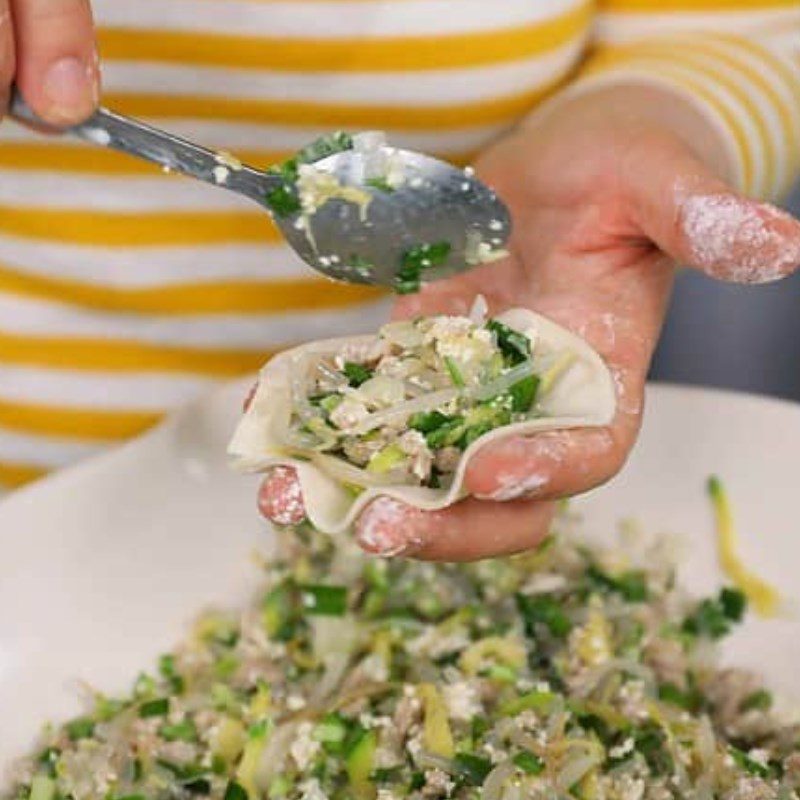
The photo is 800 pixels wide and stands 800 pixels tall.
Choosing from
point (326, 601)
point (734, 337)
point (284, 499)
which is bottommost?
point (734, 337)

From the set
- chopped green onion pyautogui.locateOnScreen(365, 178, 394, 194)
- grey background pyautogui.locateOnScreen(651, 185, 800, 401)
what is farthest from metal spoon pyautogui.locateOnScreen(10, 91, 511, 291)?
grey background pyautogui.locateOnScreen(651, 185, 800, 401)

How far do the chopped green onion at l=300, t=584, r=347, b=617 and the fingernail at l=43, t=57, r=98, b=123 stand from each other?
524 mm

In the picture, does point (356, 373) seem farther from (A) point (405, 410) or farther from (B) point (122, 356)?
(B) point (122, 356)

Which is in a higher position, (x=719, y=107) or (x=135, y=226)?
(x=719, y=107)

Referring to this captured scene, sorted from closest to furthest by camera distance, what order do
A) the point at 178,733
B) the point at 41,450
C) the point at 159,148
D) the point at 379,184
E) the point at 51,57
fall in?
the point at 51,57
the point at 159,148
the point at 379,184
the point at 178,733
the point at 41,450

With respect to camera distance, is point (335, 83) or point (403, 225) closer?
point (403, 225)

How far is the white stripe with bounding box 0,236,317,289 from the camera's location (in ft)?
4.59

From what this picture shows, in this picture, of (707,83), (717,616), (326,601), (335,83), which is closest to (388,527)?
(326,601)

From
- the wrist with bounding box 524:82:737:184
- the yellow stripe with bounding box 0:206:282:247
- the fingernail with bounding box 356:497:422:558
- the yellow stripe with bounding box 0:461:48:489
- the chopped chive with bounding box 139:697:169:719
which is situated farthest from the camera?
the yellow stripe with bounding box 0:461:48:489

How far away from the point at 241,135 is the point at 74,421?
1.08 feet

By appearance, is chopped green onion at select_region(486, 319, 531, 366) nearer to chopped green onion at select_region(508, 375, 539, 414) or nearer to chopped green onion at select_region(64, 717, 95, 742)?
chopped green onion at select_region(508, 375, 539, 414)

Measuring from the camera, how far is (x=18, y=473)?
1497 millimetres

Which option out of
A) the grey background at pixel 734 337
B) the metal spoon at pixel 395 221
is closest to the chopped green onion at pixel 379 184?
the metal spoon at pixel 395 221

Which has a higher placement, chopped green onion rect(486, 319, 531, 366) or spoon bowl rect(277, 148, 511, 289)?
spoon bowl rect(277, 148, 511, 289)
